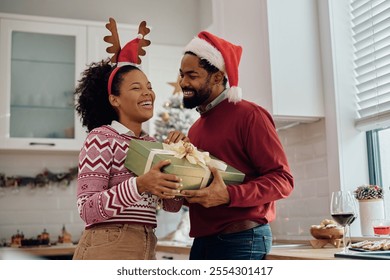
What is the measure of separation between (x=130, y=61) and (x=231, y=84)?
23 cm

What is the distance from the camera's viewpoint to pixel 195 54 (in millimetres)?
1279

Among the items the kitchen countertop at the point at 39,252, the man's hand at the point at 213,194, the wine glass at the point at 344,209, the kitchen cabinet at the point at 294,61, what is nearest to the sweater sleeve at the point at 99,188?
the man's hand at the point at 213,194

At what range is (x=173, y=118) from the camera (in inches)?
112

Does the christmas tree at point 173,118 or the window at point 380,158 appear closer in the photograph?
the window at point 380,158

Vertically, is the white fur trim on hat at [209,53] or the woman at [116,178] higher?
the white fur trim on hat at [209,53]

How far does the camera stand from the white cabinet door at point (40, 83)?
263 cm

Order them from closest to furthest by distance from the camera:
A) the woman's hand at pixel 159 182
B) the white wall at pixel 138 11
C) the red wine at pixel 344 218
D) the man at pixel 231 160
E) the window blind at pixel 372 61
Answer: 1. the woman's hand at pixel 159 182
2. the man at pixel 231 160
3. the red wine at pixel 344 218
4. the window blind at pixel 372 61
5. the white wall at pixel 138 11

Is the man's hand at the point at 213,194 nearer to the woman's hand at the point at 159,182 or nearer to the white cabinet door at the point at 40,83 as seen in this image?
the woman's hand at the point at 159,182

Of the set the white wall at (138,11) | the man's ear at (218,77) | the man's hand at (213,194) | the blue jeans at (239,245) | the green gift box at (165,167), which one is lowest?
the blue jeans at (239,245)

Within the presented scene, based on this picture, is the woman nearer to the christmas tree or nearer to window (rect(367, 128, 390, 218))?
window (rect(367, 128, 390, 218))

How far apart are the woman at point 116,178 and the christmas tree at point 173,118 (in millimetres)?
1502

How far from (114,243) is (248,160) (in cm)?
34
